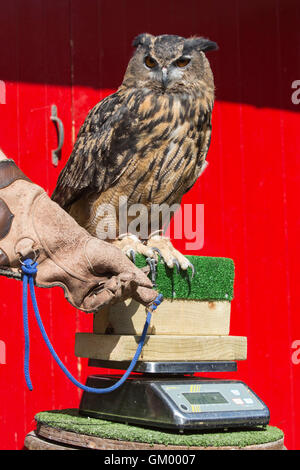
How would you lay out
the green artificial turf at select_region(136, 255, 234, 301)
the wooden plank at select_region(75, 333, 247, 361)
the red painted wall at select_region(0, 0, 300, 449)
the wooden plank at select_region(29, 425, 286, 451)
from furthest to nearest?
the red painted wall at select_region(0, 0, 300, 449)
the green artificial turf at select_region(136, 255, 234, 301)
the wooden plank at select_region(75, 333, 247, 361)
the wooden plank at select_region(29, 425, 286, 451)

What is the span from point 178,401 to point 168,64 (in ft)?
3.34

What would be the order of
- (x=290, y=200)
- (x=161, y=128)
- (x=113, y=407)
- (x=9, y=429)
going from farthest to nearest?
1. (x=290, y=200)
2. (x=9, y=429)
3. (x=161, y=128)
4. (x=113, y=407)

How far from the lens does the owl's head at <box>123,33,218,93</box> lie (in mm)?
1854

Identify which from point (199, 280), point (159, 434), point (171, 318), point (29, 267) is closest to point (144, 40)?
point (199, 280)

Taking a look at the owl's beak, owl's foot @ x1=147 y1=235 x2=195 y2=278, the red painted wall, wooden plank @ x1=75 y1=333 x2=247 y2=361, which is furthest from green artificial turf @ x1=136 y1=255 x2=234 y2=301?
the red painted wall

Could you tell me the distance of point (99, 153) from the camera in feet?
6.09

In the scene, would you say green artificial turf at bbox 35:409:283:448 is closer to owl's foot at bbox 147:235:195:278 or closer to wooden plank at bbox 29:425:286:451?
wooden plank at bbox 29:425:286:451

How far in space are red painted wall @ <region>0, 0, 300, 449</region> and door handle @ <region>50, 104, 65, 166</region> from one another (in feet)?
0.07

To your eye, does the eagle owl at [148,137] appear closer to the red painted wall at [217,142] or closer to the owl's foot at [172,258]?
the owl's foot at [172,258]

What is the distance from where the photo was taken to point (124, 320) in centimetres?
148

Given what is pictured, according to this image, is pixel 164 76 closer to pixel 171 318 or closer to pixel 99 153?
pixel 99 153

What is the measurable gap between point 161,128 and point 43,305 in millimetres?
1075
